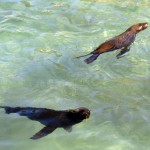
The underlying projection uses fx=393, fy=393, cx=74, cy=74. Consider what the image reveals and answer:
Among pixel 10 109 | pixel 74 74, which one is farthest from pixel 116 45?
pixel 10 109

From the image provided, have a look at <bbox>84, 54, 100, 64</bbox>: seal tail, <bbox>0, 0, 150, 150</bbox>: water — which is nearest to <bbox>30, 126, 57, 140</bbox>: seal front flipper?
<bbox>0, 0, 150, 150</bbox>: water

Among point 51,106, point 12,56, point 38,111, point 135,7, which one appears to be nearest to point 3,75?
point 12,56

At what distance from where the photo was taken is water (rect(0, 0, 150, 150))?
16.1 feet

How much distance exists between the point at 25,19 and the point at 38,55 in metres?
2.04

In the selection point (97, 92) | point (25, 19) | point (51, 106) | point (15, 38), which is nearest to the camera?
point (51, 106)

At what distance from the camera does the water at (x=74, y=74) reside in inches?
194

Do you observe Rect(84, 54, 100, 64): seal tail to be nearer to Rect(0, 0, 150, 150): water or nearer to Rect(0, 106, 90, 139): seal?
Rect(0, 0, 150, 150): water

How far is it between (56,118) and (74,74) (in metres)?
1.93

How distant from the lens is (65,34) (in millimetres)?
8305

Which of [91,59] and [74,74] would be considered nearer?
[74,74]

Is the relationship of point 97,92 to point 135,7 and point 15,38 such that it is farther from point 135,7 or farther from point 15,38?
point 135,7

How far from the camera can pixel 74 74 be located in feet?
21.6

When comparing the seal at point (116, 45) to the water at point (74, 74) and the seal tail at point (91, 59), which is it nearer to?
the seal tail at point (91, 59)

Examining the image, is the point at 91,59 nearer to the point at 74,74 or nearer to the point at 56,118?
the point at 74,74
